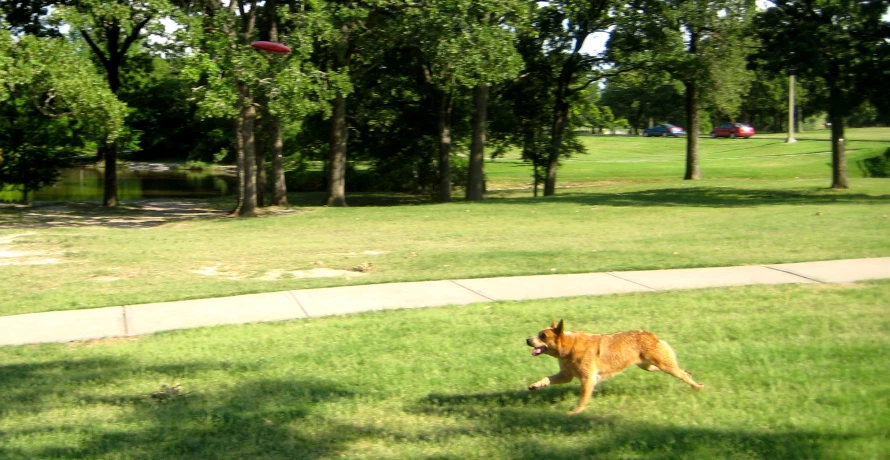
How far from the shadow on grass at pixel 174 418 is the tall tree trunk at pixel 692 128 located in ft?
95.5

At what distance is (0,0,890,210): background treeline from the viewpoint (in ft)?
70.7

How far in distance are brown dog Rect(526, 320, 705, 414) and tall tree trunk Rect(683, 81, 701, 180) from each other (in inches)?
1121

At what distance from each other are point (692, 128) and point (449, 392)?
30.5m

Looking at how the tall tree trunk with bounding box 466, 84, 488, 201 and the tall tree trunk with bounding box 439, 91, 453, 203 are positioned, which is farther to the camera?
the tall tree trunk with bounding box 439, 91, 453, 203

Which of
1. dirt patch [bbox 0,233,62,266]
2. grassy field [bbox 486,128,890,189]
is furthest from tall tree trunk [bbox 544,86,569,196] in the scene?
dirt patch [bbox 0,233,62,266]

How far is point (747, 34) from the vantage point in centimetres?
2908

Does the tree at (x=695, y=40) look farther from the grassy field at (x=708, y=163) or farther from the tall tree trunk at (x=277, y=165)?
the tall tree trunk at (x=277, y=165)

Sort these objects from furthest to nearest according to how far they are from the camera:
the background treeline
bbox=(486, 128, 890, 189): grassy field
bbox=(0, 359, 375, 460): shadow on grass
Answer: bbox=(486, 128, 890, 189): grassy field
the background treeline
bbox=(0, 359, 375, 460): shadow on grass

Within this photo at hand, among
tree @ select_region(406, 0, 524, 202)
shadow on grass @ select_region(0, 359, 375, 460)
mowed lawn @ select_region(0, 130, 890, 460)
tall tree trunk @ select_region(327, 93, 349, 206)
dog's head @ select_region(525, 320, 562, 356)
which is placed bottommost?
shadow on grass @ select_region(0, 359, 375, 460)

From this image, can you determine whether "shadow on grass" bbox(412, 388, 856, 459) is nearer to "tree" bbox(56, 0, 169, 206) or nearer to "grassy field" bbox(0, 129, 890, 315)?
"grassy field" bbox(0, 129, 890, 315)

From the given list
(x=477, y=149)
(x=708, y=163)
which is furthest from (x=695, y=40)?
(x=708, y=163)

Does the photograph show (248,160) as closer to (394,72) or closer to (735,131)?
(394,72)

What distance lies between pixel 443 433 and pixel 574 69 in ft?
86.8

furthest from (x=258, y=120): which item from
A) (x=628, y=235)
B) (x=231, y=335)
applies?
(x=231, y=335)
